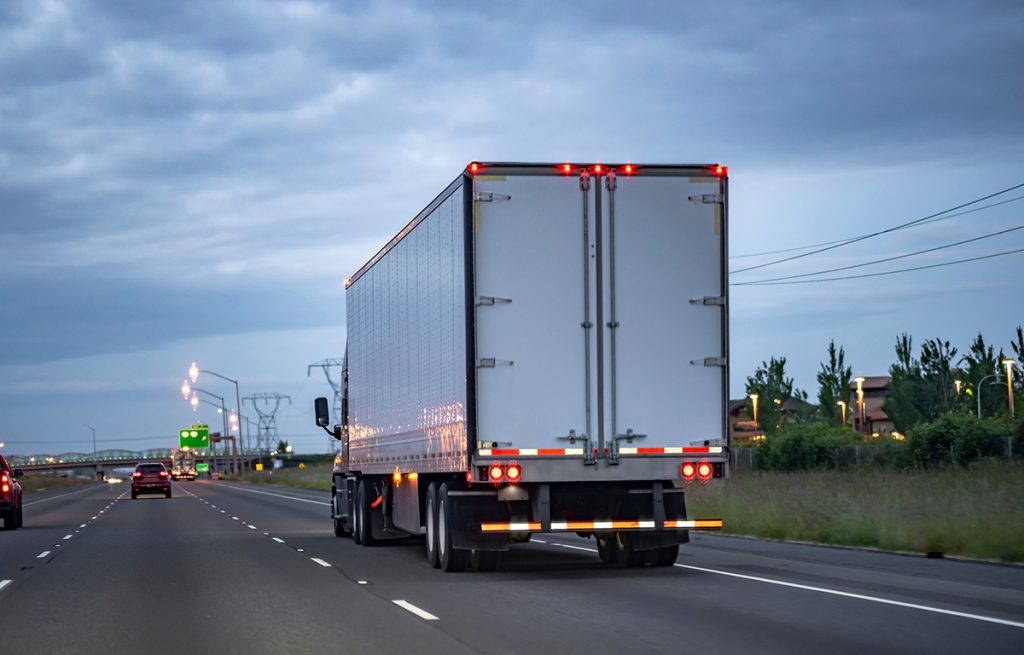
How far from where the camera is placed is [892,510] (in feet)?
82.3

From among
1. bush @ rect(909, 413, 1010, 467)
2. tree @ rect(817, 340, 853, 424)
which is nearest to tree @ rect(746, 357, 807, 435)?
tree @ rect(817, 340, 853, 424)

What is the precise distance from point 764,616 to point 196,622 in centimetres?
537

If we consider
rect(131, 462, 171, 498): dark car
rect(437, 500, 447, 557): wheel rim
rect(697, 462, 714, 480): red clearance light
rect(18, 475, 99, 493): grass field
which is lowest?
rect(18, 475, 99, 493): grass field

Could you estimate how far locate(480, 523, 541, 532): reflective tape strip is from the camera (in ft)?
57.1

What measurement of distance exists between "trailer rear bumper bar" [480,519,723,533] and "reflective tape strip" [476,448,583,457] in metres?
0.90

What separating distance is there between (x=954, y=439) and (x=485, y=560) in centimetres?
2875

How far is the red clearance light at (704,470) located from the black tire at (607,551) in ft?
8.69

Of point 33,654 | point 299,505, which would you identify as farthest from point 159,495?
point 33,654

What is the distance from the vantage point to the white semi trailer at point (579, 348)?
56.3ft

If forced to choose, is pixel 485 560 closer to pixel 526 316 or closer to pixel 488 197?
pixel 526 316

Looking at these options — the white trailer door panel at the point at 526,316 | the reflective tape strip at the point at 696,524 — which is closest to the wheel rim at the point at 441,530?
the white trailer door panel at the point at 526,316

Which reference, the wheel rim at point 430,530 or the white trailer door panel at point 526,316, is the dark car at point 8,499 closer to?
the wheel rim at point 430,530

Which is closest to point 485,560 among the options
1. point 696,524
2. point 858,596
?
point 696,524

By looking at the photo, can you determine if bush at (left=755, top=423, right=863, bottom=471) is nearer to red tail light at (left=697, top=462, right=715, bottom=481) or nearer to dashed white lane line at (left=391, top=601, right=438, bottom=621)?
red tail light at (left=697, top=462, right=715, bottom=481)
